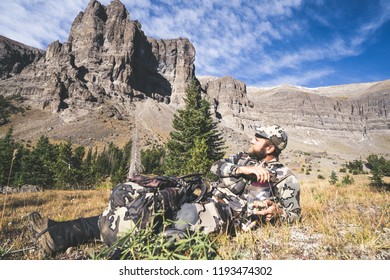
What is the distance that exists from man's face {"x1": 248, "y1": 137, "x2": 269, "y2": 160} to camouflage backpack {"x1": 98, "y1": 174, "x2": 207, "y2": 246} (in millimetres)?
1305

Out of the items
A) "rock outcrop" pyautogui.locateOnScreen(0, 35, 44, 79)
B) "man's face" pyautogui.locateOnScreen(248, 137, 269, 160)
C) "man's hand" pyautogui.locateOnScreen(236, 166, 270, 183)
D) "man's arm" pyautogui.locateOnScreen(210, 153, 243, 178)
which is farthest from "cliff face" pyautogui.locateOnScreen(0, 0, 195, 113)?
"man's hand" pyautogui.locateOnScreen(236, 166, 270, 183)

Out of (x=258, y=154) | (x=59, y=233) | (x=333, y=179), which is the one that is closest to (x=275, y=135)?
(x=258, y=154)

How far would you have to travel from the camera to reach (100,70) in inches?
6102

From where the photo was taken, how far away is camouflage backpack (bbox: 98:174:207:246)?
2227mm

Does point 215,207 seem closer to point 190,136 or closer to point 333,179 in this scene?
point 190,136

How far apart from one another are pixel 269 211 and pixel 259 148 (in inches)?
35.9

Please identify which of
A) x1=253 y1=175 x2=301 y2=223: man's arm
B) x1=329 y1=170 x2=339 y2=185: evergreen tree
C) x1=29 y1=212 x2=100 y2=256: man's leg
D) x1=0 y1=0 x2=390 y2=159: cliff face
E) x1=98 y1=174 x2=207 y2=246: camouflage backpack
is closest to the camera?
x1=98 y1=174 x2=207 y2=246: camouflage backpack

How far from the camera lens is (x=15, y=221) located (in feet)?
12.8

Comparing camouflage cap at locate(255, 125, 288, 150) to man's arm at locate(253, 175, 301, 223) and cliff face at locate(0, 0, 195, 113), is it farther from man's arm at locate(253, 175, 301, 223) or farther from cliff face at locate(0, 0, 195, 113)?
cliff face at locate(0, 0, 195, 113)

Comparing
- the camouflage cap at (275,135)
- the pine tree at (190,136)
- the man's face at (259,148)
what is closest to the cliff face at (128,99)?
the pine tree at (190,136)


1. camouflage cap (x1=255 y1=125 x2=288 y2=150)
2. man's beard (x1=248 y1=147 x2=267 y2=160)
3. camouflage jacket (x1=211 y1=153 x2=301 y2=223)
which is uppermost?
camouflage cap (x1=255 y1=125 x2=288 y2=150)

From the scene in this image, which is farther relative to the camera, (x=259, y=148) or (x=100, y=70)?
(x=100, y=70)
